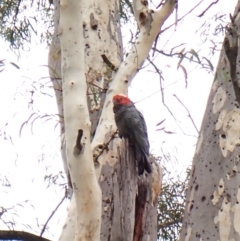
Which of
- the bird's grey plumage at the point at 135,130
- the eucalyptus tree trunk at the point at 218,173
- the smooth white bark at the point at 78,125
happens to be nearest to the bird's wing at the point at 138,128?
the bird's grey plumage at the point at 135,130

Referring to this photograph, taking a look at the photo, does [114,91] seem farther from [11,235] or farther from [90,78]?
[11,235]

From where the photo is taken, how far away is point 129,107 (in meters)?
2.11

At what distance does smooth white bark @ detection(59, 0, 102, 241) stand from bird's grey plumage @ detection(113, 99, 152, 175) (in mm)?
313

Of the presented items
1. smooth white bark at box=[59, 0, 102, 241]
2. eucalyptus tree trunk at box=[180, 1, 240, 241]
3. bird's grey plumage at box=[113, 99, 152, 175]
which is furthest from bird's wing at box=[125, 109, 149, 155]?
smooth white bark at box=[59, 0, 102, 241]

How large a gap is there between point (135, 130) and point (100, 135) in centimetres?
12

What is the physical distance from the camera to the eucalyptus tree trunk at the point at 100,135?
60.4 inches

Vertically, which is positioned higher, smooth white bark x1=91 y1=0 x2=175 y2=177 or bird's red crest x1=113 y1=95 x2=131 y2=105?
smooth white bark x1=91 y1=0 x2=175 y2=177

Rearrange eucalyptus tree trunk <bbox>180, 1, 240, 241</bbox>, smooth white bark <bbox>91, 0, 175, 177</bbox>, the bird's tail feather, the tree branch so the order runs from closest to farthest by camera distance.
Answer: the tree branch < eucalyptus tree trunk <bbox>180, 1, 240, 241</bbox> < the bird's tail feather < smooth white bark <bbox>91, 0, 175, 177</bbox>

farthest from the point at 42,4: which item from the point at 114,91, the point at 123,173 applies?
the point at 123,173

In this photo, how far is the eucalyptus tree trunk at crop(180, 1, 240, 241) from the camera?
1646 millimetres

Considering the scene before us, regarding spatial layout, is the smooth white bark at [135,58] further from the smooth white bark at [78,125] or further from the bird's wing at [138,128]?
the smooth white bark at [78,125]

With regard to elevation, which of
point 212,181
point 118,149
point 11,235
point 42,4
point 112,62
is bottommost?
point 11,235

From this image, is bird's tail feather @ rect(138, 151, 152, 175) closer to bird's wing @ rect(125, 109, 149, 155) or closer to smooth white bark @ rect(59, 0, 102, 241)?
bird's wing @ rect(125, 109, 149, 155)

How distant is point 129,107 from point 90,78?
0.25 m
